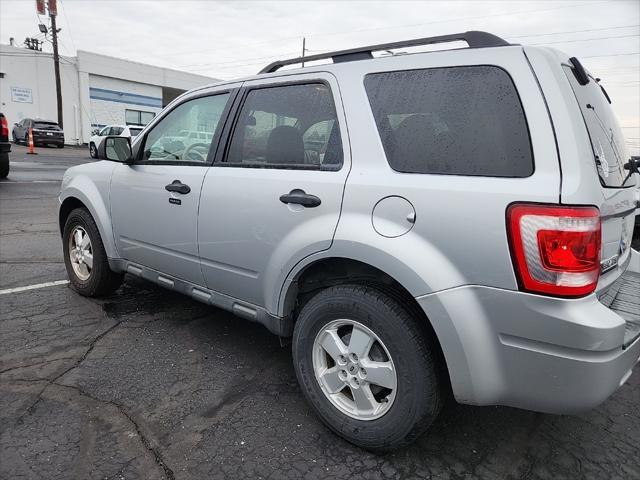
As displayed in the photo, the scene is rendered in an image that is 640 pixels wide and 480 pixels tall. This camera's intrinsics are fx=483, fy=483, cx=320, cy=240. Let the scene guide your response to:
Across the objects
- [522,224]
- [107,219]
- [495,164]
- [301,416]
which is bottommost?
[301,416]

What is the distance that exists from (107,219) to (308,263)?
218 cm

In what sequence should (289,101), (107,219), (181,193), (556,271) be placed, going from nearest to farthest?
(556,271) → (289,101) → (181,193) → (107,219)

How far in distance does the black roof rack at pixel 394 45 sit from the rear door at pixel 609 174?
1.14ft

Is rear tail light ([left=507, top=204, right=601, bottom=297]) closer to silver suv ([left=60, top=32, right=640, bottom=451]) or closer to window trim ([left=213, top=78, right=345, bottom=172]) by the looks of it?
silver suv ([left=60, top=32, right=640, bottom=451])

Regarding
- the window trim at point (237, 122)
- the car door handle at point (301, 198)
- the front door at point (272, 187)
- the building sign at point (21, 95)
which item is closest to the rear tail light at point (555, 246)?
the front door at point (272, 187)

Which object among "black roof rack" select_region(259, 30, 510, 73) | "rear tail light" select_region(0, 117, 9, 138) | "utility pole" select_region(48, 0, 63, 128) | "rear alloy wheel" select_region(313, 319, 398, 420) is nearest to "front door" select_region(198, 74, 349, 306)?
"black roof rack" select_region(259, 30, 510, 73)

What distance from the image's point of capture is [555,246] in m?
1.83

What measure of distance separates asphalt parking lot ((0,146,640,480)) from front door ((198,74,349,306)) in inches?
23.8

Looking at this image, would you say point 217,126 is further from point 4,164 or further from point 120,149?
point 4,164

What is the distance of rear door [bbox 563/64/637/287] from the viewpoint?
201 cm

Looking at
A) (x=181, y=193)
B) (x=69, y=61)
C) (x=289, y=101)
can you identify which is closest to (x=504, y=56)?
(x=289, y=101)

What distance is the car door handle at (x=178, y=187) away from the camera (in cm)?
313

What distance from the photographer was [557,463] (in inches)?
92.2

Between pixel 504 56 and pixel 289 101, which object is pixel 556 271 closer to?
pixel 504 56
